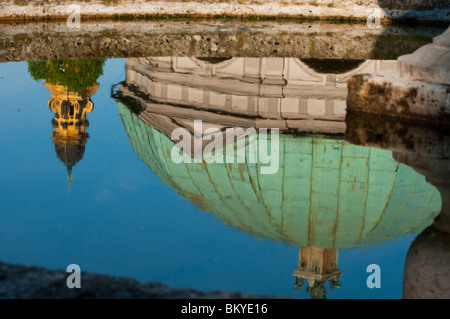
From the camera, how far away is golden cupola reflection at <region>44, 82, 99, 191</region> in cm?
910

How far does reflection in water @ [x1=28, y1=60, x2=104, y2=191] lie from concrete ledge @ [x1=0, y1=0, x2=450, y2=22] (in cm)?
594

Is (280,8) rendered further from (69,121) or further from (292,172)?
(292,172)

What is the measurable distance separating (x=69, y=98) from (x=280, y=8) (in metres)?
10.0

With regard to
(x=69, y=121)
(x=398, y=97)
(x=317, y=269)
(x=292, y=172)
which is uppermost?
(x=398, y=97)

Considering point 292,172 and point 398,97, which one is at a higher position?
point 398,97

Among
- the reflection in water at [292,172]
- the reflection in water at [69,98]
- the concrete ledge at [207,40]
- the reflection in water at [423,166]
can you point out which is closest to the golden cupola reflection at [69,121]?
the reflection in water at [69,98]

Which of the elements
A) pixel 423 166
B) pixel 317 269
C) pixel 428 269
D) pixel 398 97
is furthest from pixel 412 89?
pixel 317 269

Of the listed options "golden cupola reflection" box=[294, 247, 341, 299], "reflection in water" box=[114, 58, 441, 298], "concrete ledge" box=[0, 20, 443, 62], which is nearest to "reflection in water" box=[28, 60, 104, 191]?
"reflection in water" box=[114, 58, 441, 298]

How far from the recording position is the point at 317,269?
553cm

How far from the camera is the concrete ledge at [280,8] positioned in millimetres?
20234

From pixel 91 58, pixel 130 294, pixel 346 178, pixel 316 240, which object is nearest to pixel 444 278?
pixel 316 240

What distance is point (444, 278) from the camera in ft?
18.7

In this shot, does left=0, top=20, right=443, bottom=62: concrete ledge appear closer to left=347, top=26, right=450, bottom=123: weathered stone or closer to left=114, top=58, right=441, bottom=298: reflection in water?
left=114, top=58, right=441, bottom=298: reflection in water

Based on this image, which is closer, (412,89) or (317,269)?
(317,269)
